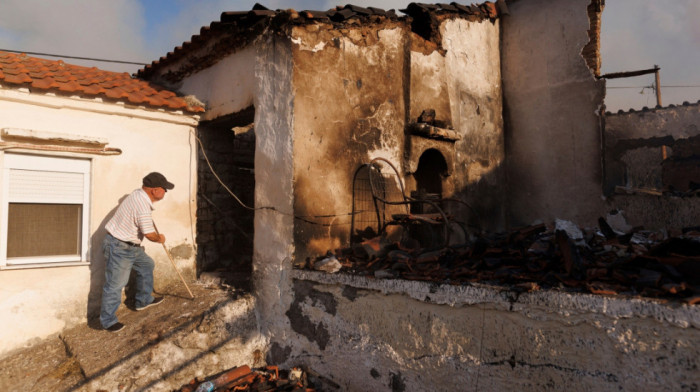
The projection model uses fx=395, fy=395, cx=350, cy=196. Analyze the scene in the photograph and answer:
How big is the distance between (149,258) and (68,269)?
37.2 inches

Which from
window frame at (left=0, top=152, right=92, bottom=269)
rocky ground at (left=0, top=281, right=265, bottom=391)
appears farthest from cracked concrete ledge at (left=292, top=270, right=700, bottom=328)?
window frame at (left=0, top=152, right=92, bottom=269)

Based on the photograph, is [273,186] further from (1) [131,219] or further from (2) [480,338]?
(2) [480,338]

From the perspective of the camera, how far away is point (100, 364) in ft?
13.8

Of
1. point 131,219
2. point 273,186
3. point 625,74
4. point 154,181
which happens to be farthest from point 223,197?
point 625,74

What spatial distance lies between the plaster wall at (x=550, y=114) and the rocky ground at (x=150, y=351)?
648cm

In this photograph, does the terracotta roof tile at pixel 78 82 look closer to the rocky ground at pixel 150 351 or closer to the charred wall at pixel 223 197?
the charred wall at pixel 223 197

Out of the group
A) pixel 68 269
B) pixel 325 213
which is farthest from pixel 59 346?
pixel 325 213

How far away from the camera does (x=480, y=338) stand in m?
3.31

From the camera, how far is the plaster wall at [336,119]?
5055 millimetres

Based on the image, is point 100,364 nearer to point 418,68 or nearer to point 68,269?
point 68,269

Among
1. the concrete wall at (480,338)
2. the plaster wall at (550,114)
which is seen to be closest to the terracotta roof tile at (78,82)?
the concrete wall at (480,338)

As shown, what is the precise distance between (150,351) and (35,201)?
2.43 metres

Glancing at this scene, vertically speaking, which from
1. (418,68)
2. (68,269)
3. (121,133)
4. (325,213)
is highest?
(418,68)

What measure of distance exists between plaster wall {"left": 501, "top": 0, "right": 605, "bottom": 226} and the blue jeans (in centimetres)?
734
